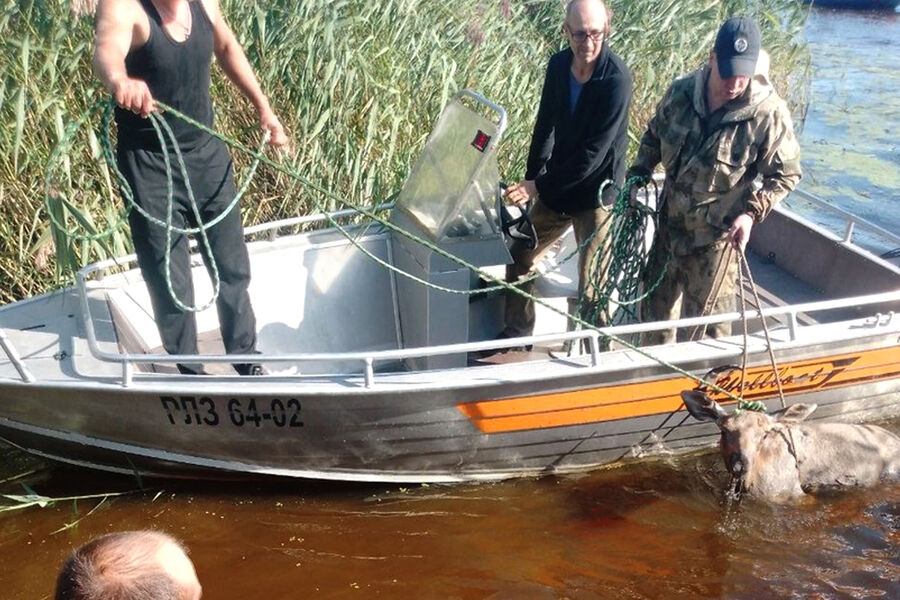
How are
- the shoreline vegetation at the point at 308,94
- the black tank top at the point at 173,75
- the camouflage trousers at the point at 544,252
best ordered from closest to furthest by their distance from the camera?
the black tank top at the point at 173,75 < the camouflage trousers at the point at 544,252 < the shoreline vegetation at the point at 308,94

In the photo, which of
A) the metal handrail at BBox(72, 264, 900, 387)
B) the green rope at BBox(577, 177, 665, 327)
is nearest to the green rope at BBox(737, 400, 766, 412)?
the metal handrail at BBox(72, 264, 900, 387)

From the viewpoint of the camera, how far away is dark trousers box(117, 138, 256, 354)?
13.1 ft

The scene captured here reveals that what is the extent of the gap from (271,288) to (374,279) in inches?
22.5

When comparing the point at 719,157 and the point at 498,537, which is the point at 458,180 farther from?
the point at 498,537

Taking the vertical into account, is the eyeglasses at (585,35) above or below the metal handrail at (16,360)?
above

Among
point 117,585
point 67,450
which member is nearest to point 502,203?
point 67,450

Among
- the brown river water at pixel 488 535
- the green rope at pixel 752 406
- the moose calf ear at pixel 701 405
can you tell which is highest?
the moose calf ear at pixel 701 405

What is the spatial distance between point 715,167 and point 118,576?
337 centimetres

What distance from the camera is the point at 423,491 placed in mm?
4598

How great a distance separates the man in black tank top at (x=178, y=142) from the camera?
139 inches

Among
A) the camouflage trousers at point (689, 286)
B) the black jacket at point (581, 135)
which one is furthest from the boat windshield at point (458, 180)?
the camouflage trousers at point (689, 286)

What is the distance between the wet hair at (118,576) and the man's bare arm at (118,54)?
2285 mm

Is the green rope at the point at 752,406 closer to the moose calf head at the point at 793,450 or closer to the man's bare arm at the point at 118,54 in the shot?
the moose calf head at the point at 793,450

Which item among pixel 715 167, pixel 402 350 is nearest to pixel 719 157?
pixel 715 167
